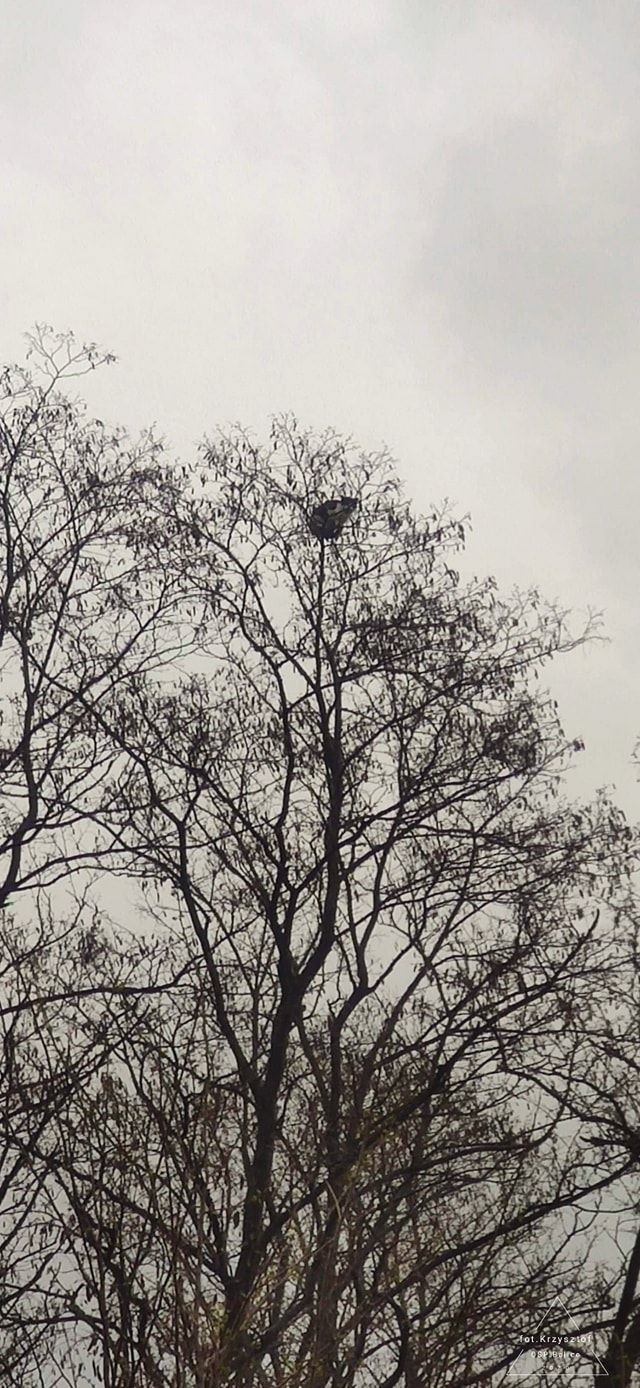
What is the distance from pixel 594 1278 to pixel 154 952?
5.83 m

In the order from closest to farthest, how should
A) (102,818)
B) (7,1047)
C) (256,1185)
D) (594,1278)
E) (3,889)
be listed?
(7,1047), (256,1185), (3,889), (102,818), (594,1278)

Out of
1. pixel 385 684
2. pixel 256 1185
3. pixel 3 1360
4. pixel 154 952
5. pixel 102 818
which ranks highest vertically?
pixel 385 684

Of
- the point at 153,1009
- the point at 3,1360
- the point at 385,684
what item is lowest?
the point at 3,1360

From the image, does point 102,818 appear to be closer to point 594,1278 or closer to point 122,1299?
point 594,1278

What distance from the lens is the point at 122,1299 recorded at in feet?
18.1

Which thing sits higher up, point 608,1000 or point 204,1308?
point 608,1000

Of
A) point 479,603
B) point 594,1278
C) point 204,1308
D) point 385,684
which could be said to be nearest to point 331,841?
point 385,684

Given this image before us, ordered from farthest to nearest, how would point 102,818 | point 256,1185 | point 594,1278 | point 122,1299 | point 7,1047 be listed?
point 594,1278 → point 102,818 → point 256,1185 → point 7,1047 → point 122,1299

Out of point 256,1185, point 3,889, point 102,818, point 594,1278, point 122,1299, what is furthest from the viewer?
point 594,1278

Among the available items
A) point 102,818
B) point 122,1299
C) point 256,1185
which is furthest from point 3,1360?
point 122,1299

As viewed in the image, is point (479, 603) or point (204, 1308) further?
point (479, 603)

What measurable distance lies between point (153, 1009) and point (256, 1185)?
183 cm

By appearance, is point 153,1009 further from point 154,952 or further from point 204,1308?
point 204,1308

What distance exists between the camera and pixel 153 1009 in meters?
11.5
